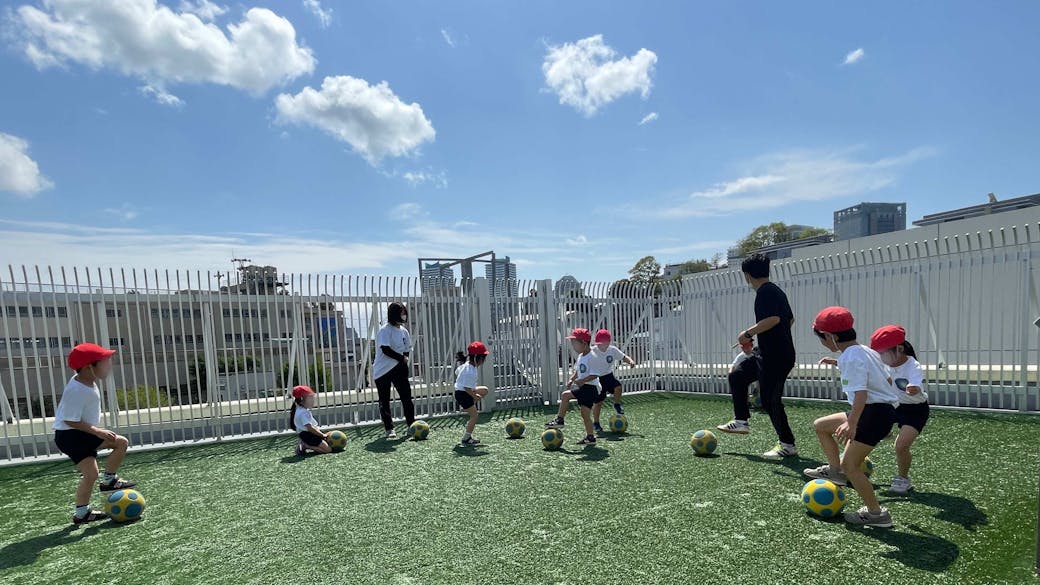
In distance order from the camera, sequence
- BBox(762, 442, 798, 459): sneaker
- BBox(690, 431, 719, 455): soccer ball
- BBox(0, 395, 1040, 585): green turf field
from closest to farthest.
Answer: BBox(0, 395, 1040, 585): green turf field
BBox(762, 442, 798, 459): sneaker
BBox(690, 431, 719, 455): soccer ball

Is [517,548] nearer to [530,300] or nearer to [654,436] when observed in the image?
[654,436]

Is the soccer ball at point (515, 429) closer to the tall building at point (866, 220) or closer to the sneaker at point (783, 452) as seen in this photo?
the sneaker at point (783, 452)

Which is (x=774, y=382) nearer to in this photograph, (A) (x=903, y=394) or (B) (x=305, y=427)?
(A) (x=903, y=394)

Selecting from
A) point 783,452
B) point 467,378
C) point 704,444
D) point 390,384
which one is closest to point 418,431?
point 390,384

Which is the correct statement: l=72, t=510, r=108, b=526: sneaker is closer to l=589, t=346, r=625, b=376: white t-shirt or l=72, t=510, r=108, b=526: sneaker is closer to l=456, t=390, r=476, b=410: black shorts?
l=456, t=390, r=476, b=410: black shorts

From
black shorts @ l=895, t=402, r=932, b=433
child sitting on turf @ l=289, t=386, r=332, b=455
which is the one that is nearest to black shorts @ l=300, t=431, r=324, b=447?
child sitting on turf @ l=289, t=386, r=332, b=455

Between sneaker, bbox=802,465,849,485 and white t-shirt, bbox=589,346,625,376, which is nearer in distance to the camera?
sneaker, bbox=802,465,849,485

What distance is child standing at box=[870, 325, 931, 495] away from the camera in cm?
415

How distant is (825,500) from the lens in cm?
380

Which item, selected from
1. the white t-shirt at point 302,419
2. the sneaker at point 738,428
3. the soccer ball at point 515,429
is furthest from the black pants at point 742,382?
the white t-shirt at point 302,419

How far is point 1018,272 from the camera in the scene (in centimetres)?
775

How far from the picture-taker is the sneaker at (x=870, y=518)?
3.58 metres

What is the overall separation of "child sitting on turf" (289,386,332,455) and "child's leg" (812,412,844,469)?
5.81 meters

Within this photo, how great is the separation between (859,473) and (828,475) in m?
1.17
